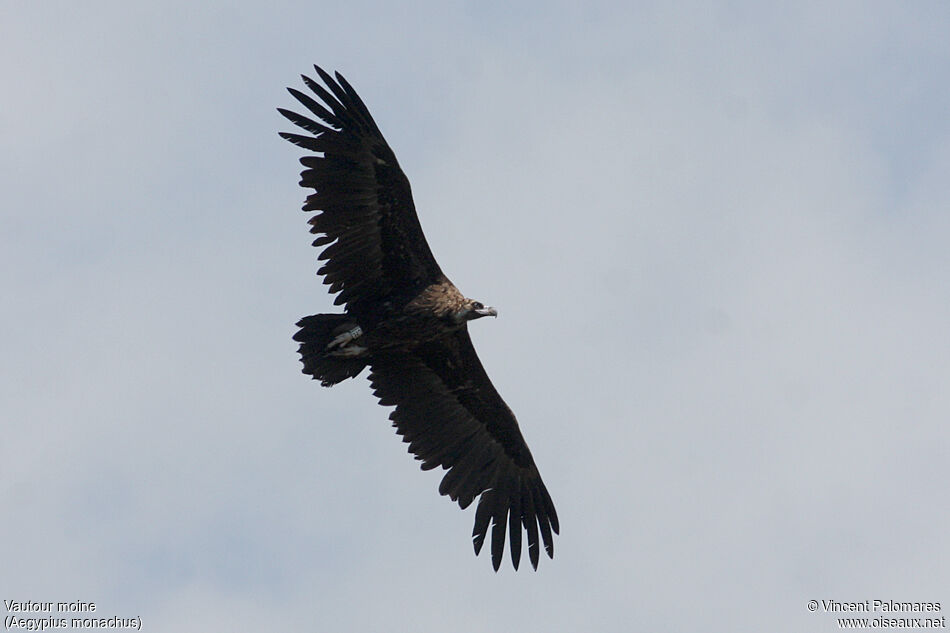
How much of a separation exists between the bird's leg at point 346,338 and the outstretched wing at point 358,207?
0.86 ft

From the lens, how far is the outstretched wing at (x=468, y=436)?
1864 cm

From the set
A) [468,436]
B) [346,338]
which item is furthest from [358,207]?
[468,436]

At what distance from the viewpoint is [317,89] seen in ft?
53.8

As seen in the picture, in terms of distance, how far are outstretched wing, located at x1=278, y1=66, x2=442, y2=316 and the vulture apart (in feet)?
0.04

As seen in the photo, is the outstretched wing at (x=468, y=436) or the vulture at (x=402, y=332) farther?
the outstretched wing at (x=468, y=436)

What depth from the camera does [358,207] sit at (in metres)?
Answer: 16.9

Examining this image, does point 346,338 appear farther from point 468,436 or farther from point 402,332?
point 468,436

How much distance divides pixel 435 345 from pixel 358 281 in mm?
1896

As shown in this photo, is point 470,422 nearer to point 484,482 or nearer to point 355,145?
point 484,482

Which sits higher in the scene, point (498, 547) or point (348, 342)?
point (348, 342)

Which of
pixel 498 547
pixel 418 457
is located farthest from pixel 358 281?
pixel 498 547

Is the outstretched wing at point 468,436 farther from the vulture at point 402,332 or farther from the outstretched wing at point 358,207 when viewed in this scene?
the outstretched wing at point 358,207

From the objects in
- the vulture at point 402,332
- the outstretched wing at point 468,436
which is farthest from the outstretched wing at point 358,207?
the outstretched wing at point 468,436

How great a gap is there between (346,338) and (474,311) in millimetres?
1727
